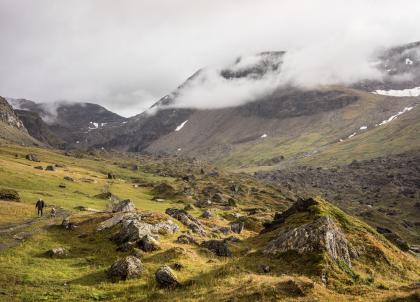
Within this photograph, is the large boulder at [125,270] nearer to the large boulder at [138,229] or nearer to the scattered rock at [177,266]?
the scattered rock at [177,266]

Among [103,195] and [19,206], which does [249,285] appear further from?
[103,195]

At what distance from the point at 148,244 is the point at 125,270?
8.19 m

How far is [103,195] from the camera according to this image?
105 meters

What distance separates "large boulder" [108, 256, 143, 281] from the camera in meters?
34.4

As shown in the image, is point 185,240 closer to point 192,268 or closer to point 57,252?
point 192,268

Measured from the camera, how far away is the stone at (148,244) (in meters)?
42.5

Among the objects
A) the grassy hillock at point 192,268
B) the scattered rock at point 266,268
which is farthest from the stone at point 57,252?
the scattered rock at point 266,268

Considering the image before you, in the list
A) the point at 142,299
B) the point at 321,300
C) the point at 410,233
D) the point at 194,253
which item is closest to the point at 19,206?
the point at 194,253

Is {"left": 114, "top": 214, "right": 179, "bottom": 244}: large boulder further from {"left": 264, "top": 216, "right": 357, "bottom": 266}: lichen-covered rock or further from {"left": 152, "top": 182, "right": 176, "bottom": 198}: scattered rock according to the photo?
{"left": 152, "top": 182, "right": 176, "bottom": 198}: scattered rock

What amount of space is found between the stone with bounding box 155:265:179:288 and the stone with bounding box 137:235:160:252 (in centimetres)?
930

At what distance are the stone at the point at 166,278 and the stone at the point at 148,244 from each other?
366 inches

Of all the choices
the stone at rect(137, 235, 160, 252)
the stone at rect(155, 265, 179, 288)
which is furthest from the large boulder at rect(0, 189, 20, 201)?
the stone at rect(155, 265, 179, 288)

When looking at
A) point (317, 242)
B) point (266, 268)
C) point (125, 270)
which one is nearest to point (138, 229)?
point (125, 270)

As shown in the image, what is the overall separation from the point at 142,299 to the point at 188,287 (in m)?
3.65
